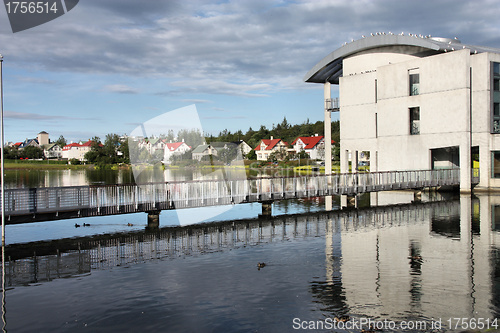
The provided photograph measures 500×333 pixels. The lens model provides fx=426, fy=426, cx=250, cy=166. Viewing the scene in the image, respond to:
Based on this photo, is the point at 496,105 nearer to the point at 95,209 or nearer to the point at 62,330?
the point at 95,209

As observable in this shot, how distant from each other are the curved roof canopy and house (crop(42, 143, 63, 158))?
160m

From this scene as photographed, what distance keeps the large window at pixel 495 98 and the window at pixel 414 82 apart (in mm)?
6416

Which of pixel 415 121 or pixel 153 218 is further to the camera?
pixel 415 121

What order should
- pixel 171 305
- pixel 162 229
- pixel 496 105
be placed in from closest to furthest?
pixel 171 305
pixel 162 229
pixel 496 105

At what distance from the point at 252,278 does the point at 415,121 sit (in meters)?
34.1

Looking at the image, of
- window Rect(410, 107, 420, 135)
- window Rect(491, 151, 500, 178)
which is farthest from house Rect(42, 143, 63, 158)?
window Rect(491, 151, 500, 178)

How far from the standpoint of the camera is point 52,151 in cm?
18600

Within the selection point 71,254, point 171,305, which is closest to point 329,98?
point 71,254

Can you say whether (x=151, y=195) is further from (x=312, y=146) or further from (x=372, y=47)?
(x=312, y=146)

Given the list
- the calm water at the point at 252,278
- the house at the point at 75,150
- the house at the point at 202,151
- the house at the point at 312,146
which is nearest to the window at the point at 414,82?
the house at the point at 202,151

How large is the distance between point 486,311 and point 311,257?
273 inches

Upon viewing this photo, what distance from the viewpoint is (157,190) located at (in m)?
24.5

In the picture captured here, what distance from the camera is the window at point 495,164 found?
39656 mm

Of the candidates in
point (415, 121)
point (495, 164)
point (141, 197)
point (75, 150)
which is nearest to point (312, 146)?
point (415, 121)
